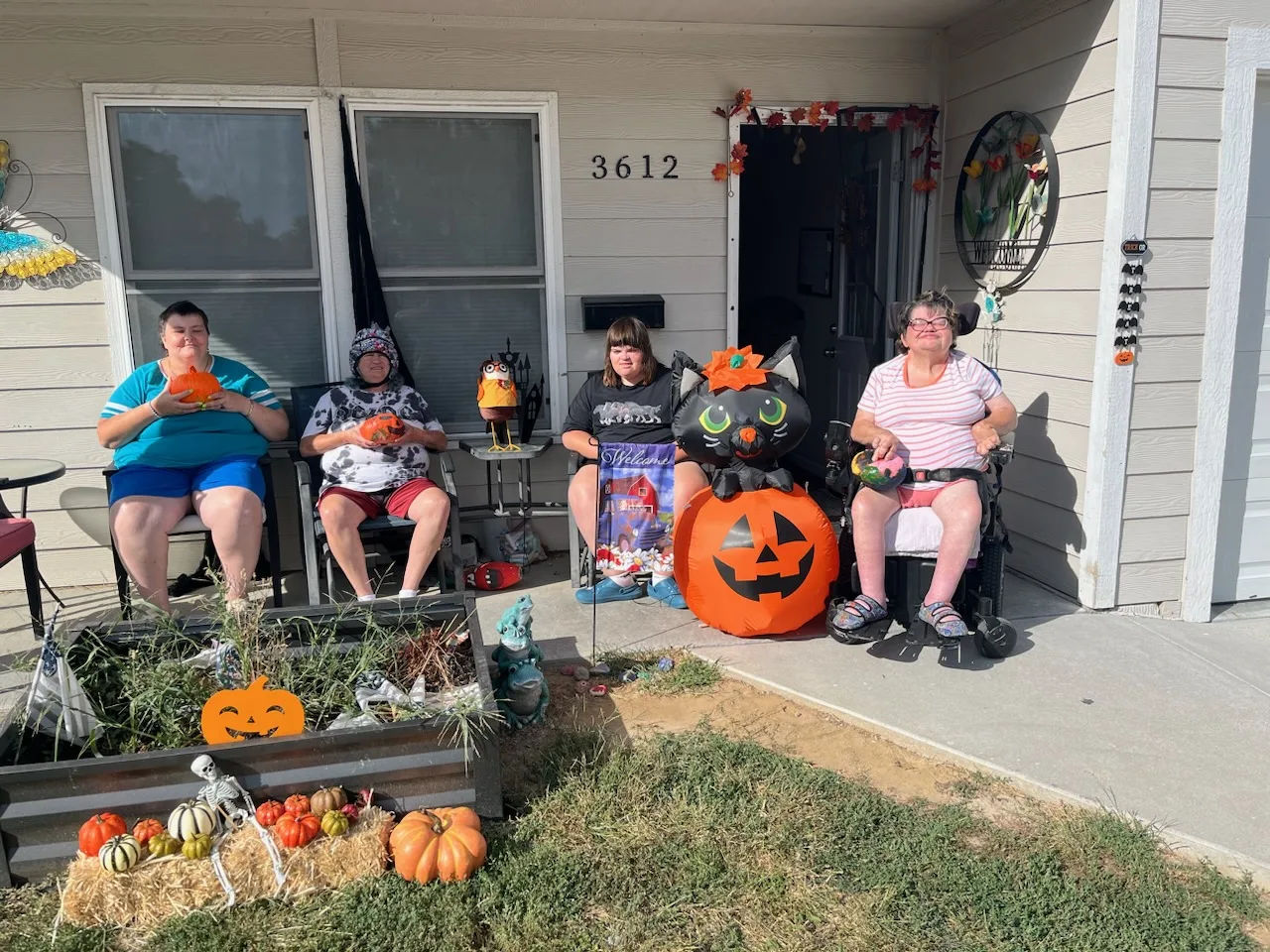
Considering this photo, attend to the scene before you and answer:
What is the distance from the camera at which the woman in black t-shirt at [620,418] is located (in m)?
3.57

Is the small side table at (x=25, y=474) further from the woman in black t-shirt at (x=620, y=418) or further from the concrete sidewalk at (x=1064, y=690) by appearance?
the woman in black t-shirt at (x=620, y=418)

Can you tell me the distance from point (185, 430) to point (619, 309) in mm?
1762

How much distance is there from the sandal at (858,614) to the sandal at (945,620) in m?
0.14

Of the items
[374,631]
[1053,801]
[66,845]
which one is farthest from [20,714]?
[1053,801]

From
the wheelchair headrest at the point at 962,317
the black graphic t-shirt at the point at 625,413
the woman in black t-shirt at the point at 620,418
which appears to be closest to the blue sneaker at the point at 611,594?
the woman in black t-shirt at the point at 620,418

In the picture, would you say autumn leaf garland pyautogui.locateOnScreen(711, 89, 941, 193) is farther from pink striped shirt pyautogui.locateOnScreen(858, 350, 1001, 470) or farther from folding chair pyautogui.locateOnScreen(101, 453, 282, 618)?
folding chair pyautogui.locateOnScreen(101, 453, 282, 618)

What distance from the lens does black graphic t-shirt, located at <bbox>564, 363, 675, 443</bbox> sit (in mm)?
3621

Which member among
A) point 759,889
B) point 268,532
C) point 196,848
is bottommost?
point 759,889

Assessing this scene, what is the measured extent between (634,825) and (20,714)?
1410 millimetres

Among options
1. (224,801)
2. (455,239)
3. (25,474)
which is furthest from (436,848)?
(455,239)

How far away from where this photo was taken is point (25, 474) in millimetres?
3209

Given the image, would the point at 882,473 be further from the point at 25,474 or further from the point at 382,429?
the point at 25,474

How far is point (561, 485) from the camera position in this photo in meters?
4.25

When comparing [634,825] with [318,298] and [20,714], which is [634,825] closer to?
[20,714]
